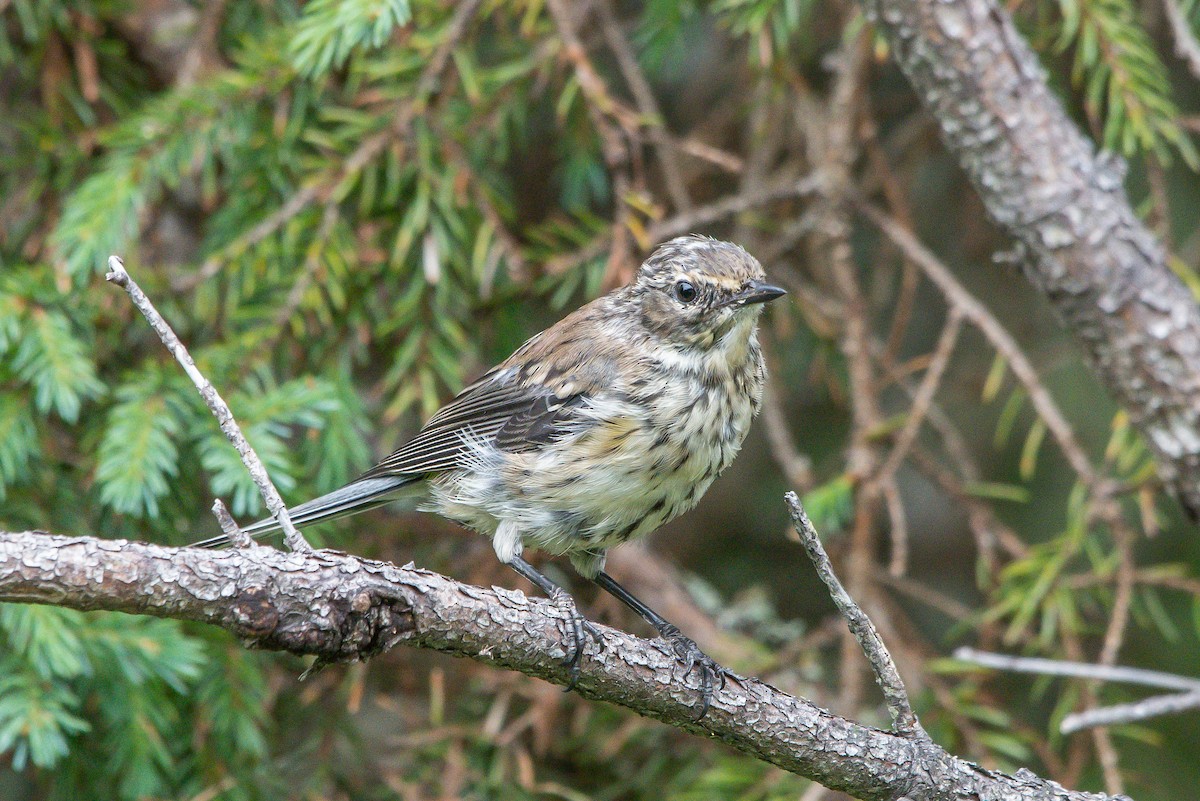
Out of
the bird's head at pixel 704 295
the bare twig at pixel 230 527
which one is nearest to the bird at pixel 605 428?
the bird's head at pixel 704 295

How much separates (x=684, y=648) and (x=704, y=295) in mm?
1090

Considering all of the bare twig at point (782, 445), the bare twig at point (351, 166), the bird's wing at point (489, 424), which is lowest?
the bare twig at point (782, 445)

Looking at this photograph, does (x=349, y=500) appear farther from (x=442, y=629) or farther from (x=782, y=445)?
(x=782, y=445)

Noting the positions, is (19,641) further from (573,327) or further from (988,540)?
(988,540)

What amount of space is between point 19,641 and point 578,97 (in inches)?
93.7

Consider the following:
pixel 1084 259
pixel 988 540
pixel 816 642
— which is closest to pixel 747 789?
pixel 816 642

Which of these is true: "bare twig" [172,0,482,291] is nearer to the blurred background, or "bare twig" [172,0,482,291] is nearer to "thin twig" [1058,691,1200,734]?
the blurred background

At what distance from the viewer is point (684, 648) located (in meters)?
3.04

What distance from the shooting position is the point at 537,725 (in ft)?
12.5

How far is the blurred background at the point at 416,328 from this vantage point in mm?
3322

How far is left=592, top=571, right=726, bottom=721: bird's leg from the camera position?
2.68 metres

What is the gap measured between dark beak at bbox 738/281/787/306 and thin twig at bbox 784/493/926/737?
101 centimetres

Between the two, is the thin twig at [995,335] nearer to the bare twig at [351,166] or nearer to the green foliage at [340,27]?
the bare twig at [351,166]

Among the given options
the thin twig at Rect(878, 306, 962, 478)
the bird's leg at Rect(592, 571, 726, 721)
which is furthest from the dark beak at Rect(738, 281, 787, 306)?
the bird's leg at Rect(592, 571, 726, 721)
